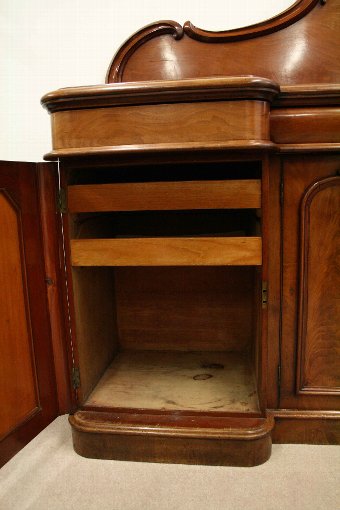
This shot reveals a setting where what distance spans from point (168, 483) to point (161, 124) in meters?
1.01

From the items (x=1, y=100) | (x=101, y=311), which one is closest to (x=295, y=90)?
(x=101, y=311)

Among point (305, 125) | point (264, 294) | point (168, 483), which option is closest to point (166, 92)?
point (305, 125)

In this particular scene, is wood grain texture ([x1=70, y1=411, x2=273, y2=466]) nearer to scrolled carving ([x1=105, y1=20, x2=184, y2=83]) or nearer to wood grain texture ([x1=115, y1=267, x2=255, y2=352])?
wood grain texture ([x1=115, y1=267, x2=255, y2=352])

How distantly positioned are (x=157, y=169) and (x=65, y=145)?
0.49 m

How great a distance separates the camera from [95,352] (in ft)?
4.94

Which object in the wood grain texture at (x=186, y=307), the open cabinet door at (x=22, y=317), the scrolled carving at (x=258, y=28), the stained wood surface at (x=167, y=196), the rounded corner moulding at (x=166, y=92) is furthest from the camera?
the wood grain texture at (x=186, y=307)

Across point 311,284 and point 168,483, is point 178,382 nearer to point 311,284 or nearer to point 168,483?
point 168,483

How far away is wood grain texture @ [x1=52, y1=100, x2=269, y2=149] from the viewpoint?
1.09 m

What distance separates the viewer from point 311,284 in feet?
4.13

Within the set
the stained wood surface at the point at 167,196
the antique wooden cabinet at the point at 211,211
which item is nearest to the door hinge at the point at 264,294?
the antique wooden cabinet at the point at 211,211

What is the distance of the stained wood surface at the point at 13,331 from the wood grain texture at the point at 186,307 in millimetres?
509

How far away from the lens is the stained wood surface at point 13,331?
1.26 m

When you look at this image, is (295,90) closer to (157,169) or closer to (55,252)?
(157,169)

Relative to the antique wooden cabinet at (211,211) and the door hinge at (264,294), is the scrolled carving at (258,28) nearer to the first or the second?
the antique wooden cabinet at (211,211)
